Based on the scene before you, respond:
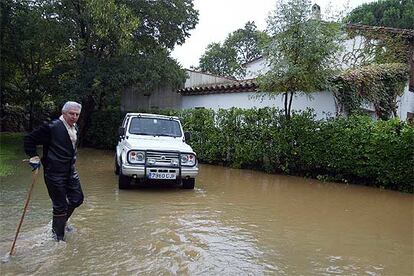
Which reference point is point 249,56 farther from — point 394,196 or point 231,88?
point 394,196

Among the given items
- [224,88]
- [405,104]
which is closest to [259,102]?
[224,88]

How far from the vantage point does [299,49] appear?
12062 millimetres

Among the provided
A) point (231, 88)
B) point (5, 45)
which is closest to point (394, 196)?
point (231, 88)

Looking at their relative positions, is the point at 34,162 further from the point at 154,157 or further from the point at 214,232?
the point at 154,157

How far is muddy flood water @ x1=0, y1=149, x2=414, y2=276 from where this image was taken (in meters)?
5.06

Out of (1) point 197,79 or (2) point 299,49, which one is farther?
(1) point 197,79

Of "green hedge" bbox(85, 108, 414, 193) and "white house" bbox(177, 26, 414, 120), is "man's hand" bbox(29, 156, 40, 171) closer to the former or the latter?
"green hedge" bbox(85, 108, 414, 193)

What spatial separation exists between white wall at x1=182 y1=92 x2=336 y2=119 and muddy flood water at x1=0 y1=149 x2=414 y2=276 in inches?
163

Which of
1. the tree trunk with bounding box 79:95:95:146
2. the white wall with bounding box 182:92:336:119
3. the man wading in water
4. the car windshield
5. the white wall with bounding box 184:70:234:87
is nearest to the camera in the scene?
the man wading in water

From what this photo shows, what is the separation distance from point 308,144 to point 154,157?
5340 mm

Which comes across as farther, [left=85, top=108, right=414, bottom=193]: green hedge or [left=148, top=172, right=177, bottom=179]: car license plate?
[left=85, top=108, right=414, bottom=193]: green hedge

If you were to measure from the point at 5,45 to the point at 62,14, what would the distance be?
3038mm

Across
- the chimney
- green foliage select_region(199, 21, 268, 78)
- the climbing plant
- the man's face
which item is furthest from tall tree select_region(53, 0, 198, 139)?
green foliage select_region(199, 21, 268, 78)

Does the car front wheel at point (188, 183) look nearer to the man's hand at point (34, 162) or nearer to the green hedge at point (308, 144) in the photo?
the green hedge at point (308, 144)
